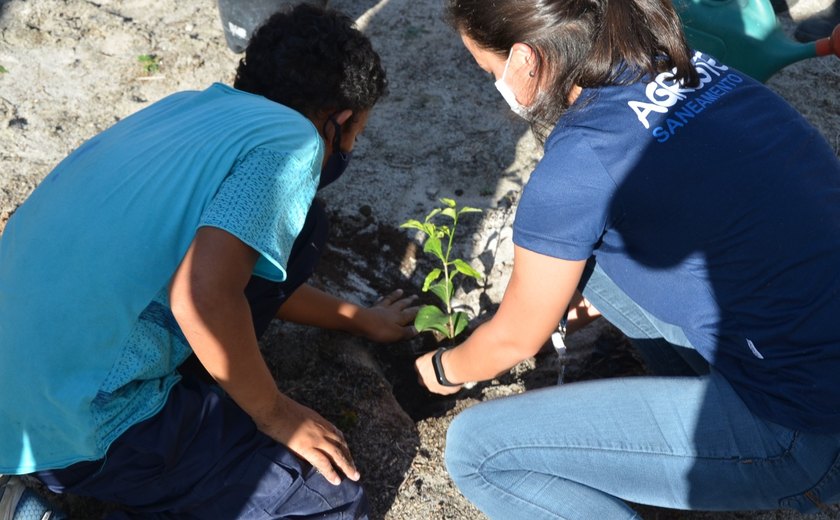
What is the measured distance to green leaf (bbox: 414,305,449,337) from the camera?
2422 mm

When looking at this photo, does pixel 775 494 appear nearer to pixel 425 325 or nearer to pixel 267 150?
pixel 425 325

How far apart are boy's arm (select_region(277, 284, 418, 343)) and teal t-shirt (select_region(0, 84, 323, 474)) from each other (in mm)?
659

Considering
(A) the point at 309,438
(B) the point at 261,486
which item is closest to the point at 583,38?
(A) the point at 309,438

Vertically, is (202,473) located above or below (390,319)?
above

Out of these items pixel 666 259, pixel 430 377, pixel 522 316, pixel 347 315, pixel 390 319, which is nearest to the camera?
pixel 666 259

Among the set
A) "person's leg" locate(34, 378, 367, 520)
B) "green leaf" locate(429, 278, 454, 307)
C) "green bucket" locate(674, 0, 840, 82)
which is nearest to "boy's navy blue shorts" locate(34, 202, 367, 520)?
"person's leg" locate(34, 378, 367, 520)

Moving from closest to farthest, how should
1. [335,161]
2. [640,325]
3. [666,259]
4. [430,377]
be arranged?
[666,259] → [335,161] → [640,325] → [430,377]

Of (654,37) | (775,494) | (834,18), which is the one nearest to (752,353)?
(775,494)

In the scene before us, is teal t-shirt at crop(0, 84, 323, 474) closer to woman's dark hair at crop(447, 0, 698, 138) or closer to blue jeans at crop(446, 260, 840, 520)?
woman's dark hair at crop(447, 0, 698, 138)

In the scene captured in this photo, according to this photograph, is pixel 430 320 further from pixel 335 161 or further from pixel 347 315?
pixel 335 161

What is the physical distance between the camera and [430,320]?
2.42 m

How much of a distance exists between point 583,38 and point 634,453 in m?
0.90

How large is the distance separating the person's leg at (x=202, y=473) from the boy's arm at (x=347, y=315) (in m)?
0.50

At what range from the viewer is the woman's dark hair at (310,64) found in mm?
1922
